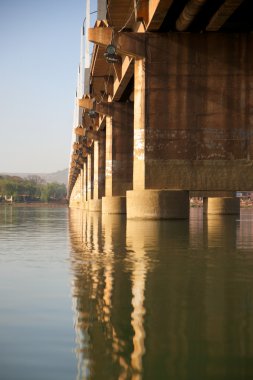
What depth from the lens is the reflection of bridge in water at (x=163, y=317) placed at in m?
4.14

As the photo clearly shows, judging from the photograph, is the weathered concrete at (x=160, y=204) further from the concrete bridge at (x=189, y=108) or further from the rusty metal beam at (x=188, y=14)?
the rusty metal beam at (x=188, y=14)

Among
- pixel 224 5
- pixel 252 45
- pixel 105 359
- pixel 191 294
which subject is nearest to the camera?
pixel 105 359

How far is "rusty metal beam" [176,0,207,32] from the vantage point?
25.1m

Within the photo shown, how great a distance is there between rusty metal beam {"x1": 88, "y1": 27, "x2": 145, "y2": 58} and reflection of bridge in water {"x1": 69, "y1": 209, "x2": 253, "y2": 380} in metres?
18.9

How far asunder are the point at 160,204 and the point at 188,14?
887cm

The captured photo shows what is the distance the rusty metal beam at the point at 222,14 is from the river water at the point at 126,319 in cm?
1628

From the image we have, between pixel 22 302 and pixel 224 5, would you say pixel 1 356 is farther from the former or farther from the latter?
pixel 224 5

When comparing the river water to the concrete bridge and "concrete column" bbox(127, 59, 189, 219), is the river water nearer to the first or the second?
"concrete column" bbox(127, 59, 189, 219)

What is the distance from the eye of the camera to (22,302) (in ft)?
22.7

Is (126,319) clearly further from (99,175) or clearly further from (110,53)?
(99,175)

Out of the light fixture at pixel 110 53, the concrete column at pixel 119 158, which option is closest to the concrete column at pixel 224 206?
the concrete column at pixel 119 158

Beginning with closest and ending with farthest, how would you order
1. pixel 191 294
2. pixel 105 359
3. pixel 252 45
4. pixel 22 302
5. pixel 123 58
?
pixel 105 359
pixel 22 302
pixel 191 294
pixel 252 45
pixel 123 58

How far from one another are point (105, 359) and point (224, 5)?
77.0 ft

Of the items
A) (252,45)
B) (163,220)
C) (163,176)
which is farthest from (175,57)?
(163,220)
